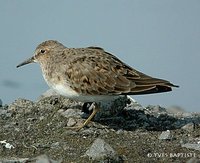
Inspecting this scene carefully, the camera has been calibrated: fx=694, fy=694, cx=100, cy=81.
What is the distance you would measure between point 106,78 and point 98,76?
0.44 feet

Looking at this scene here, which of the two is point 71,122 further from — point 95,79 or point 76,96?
point 95,79

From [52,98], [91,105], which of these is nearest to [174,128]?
[91,105]

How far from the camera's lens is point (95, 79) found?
1130 cm

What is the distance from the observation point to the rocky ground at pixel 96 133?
31.8 ft

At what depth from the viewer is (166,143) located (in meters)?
10.6

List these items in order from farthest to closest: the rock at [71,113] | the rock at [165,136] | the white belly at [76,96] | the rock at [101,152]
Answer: the rock at [71,113] → the white belly at [76,96] → the rock at [165,136] → the rock at [101,152]

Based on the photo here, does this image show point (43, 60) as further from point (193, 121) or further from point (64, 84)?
point (193, 121)

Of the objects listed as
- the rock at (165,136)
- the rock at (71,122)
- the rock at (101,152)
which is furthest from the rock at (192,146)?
the rock at (71,122)

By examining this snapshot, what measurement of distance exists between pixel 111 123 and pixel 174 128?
1.06m

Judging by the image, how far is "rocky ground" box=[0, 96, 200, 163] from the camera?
31.8ft

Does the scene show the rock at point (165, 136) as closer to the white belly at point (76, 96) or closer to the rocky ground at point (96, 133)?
the rocky ground at point (96, 133)

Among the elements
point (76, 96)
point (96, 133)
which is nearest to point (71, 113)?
point (76, 96)

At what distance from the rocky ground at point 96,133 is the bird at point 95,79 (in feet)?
1.54

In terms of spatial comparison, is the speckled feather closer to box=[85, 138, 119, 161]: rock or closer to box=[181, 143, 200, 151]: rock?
box=[181, 143, 200, 151]: rock
